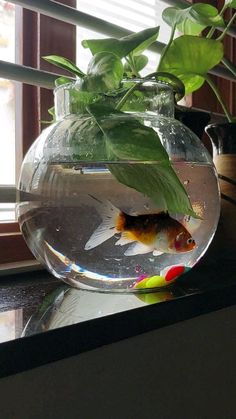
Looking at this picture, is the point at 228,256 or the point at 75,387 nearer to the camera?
the point at 75,387

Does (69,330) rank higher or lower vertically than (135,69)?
lower

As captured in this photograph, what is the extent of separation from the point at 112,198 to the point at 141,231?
42mm

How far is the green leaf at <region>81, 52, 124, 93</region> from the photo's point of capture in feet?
1.65

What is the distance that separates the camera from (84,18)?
2.47ft

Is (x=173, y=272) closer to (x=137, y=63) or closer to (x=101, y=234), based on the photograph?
(x=101, y=234)

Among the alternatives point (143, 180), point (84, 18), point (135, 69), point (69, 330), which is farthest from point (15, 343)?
point (84, 18)

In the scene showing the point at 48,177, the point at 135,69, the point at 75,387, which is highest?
the point at 135,69

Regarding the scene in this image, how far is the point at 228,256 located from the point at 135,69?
0.29 metres

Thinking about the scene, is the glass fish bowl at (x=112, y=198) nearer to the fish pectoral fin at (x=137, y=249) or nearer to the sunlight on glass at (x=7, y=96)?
the fish pectoral fin at (x=137, y=249)

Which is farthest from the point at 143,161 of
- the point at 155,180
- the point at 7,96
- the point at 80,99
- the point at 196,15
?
the point at 7,96

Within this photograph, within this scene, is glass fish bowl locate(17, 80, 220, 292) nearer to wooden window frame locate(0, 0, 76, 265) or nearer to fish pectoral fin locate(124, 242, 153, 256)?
fish pectoral fin locate(124, 242, 153, 256)

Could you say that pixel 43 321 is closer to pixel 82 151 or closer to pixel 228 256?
pixel 82 151

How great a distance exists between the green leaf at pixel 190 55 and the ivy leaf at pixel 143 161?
0.27 metres

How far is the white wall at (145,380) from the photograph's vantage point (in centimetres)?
44
